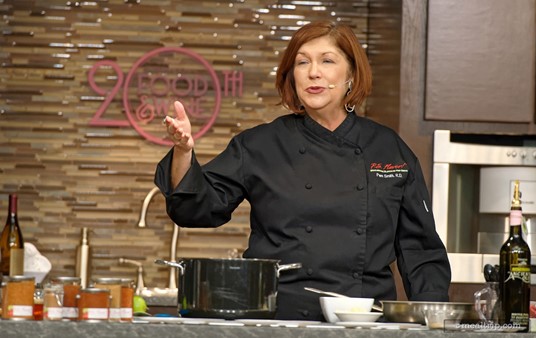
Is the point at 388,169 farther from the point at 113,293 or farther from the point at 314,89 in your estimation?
the point at 113,293

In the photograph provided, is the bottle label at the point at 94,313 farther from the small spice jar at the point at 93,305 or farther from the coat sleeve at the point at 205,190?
the coat sleeve at the point at 205,190

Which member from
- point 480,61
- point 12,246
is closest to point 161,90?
point 12,246

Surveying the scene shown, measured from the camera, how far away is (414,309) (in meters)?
2.13

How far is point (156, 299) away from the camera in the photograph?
4.13 m

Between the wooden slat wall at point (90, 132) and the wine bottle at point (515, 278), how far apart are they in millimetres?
2501

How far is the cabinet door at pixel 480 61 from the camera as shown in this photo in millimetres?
4043

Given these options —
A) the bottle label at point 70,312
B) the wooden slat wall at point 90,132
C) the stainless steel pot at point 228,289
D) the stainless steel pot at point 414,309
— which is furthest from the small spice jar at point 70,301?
the wooden slat wall at point 90,132

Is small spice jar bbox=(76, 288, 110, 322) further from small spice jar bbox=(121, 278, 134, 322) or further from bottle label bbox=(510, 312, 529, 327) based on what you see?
bottle label bbox=(510, 312, 529, 327)

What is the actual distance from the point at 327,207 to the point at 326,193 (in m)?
0.04

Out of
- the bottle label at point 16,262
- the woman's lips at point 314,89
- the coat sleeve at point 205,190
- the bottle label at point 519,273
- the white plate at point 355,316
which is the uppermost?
the woman's lips at point 314,89

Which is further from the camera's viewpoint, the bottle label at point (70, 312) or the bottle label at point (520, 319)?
the bottle label at point (520, 319)

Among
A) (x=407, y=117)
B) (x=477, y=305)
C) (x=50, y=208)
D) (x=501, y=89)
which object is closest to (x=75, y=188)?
(x=50, y=208)

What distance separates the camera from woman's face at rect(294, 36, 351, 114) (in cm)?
270

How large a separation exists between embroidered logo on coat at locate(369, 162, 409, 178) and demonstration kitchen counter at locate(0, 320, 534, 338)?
868 mm
